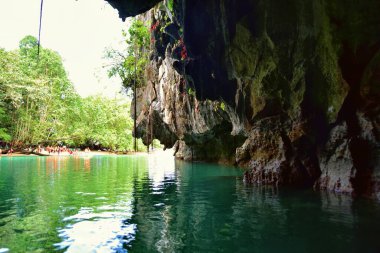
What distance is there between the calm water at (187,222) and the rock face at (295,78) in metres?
1.90

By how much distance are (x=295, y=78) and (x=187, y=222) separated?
7150mm

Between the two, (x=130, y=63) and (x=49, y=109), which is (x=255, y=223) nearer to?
(x=130, y=63)

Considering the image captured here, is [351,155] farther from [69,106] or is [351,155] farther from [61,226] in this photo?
[69,106]

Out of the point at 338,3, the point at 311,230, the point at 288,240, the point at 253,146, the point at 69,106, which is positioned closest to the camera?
the point at 288,240

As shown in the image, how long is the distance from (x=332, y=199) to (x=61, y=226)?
6.84 metres

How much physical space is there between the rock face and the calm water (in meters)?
1.90

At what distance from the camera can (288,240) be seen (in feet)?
17.5

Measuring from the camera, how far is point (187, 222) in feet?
21.9

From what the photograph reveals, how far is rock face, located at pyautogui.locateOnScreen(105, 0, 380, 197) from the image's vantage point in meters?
9.27

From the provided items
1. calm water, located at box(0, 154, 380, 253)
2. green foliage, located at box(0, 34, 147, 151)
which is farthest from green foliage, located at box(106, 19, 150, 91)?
calm water, located at box(0, 154, 380, 253)

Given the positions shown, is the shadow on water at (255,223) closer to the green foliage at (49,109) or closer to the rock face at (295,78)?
the rock face at (295,78)

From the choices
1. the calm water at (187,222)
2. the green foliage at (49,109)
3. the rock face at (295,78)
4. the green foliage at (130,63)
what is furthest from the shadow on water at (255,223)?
the green foliage at (49,109)

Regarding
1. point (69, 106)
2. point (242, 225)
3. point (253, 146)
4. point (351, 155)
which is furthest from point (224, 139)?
point (69, 106)

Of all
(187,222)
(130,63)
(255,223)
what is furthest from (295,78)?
(130,63)
